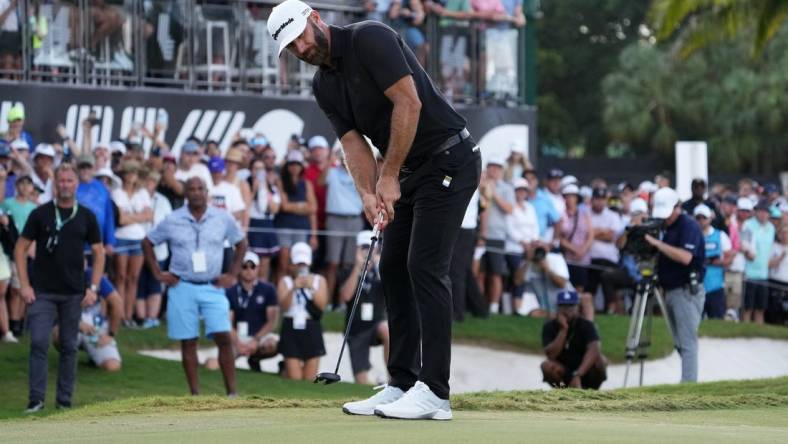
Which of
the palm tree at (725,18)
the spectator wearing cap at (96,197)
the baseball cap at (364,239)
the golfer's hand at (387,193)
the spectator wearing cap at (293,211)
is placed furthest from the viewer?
the palm tree at (725,18)

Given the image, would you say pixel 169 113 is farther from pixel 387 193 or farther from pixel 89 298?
pixel 387 193

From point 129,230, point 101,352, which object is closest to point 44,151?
point 129,230

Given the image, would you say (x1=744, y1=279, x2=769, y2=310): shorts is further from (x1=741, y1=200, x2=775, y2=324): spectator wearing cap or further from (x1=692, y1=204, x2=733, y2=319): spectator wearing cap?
(x1=692, y1=204, x2=733, y2=319): spectator wearing cap

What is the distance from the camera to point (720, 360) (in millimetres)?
21141

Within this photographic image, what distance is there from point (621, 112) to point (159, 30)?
1440 inches

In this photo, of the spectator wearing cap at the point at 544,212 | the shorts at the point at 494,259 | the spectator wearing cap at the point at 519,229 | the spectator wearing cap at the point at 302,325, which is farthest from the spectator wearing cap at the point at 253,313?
the spectator wearing cap at the point at 544,212

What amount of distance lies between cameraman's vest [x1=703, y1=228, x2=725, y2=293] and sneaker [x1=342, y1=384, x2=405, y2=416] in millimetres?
A: 13350

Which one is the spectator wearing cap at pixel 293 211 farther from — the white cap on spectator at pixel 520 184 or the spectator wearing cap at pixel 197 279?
the spectator wearing cap at pixel 197 279

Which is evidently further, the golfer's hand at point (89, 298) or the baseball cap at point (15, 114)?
the baseball cap at point (15, 114)

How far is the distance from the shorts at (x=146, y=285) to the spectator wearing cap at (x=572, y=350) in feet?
13.8

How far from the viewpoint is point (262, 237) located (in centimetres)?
1858

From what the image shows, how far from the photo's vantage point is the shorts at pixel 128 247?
17.3 metres

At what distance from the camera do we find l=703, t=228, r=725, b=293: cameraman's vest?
2166 cm

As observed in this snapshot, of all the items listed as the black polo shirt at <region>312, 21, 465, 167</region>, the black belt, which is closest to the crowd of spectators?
the black polo shirt at <region>312, 21, 465, 167</region>
